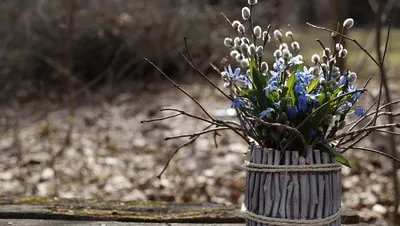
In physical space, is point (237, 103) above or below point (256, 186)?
above

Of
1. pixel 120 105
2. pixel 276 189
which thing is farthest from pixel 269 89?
pixel 120 105

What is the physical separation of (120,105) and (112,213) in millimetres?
5665

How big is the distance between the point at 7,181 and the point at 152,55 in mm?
3732

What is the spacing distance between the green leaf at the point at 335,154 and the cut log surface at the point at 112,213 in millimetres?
624

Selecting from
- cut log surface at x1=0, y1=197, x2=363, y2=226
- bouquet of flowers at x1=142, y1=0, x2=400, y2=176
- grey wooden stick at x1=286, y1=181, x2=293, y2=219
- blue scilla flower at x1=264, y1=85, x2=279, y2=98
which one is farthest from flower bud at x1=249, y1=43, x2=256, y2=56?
cut log surface at x1=0, y1=197, x2=363, y2=226

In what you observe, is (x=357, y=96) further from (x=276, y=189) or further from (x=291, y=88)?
(x=276, y=189)

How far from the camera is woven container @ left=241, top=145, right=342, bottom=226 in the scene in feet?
5.51

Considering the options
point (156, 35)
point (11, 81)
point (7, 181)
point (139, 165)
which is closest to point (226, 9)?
point (156, 35)

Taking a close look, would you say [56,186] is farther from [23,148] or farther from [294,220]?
[294,220]

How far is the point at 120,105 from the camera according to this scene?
311 inches

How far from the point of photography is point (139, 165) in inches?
215

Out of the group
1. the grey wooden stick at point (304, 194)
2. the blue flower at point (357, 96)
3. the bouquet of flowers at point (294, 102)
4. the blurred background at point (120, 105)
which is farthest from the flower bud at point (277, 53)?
the blurred background at point (120, 105)

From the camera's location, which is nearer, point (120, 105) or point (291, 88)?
point (291, 88)

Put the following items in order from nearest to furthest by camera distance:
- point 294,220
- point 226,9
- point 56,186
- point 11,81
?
point 294,220 < point 56,186 < point 11,81 < point 226,9
